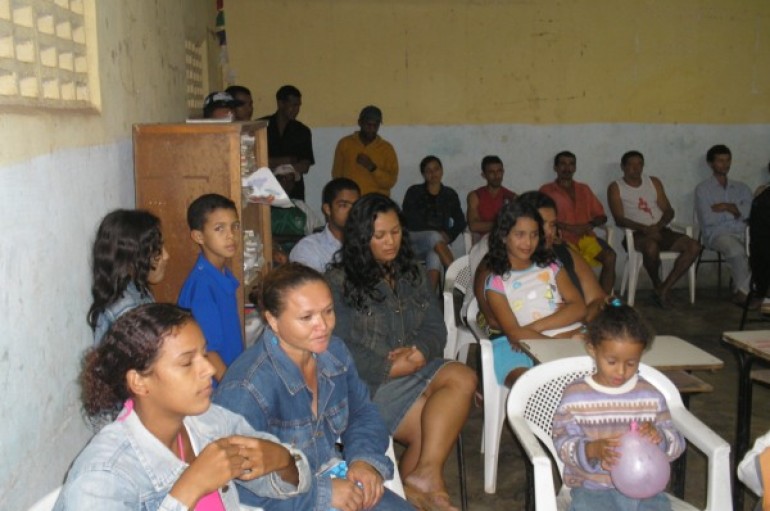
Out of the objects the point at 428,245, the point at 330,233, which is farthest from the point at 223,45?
the point at 330,233

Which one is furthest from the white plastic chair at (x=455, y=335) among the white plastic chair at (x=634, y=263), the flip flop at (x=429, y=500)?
the white plastic chair at (x=634, y=263)

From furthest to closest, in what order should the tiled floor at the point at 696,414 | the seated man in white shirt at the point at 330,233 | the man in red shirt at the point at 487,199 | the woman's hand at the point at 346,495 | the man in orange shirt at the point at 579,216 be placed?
the man in red shirt at the point at 487,199 < the man in orange shirt at the point at 579,216 < the seated man in white shirt at the point at 330,233 < the tiled floor at the point at 696,414 < the woman's hand at the point at 346,495

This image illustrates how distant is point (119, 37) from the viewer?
3.08 metres

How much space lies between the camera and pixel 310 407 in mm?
2264

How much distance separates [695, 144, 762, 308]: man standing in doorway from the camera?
6.86 meters

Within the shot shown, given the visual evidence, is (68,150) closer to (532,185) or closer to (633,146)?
(532,185)

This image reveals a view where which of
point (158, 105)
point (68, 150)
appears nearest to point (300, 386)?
point (68, 150)

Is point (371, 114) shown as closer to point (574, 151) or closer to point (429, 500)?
point (574, 151)

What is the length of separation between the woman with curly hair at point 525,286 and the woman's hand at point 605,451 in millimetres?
1200

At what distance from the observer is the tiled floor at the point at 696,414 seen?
3.53 meters

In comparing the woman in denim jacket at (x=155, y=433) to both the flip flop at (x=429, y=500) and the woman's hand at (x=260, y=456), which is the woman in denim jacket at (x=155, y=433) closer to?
the woman's hand at (x=260, y=456)

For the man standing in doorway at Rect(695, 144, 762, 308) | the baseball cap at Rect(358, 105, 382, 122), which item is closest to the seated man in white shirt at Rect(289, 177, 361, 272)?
the baseball cap at Rect(358, 105, 382, 122)

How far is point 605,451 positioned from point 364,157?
4717 mm

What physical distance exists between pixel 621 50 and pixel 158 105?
5.04 m
